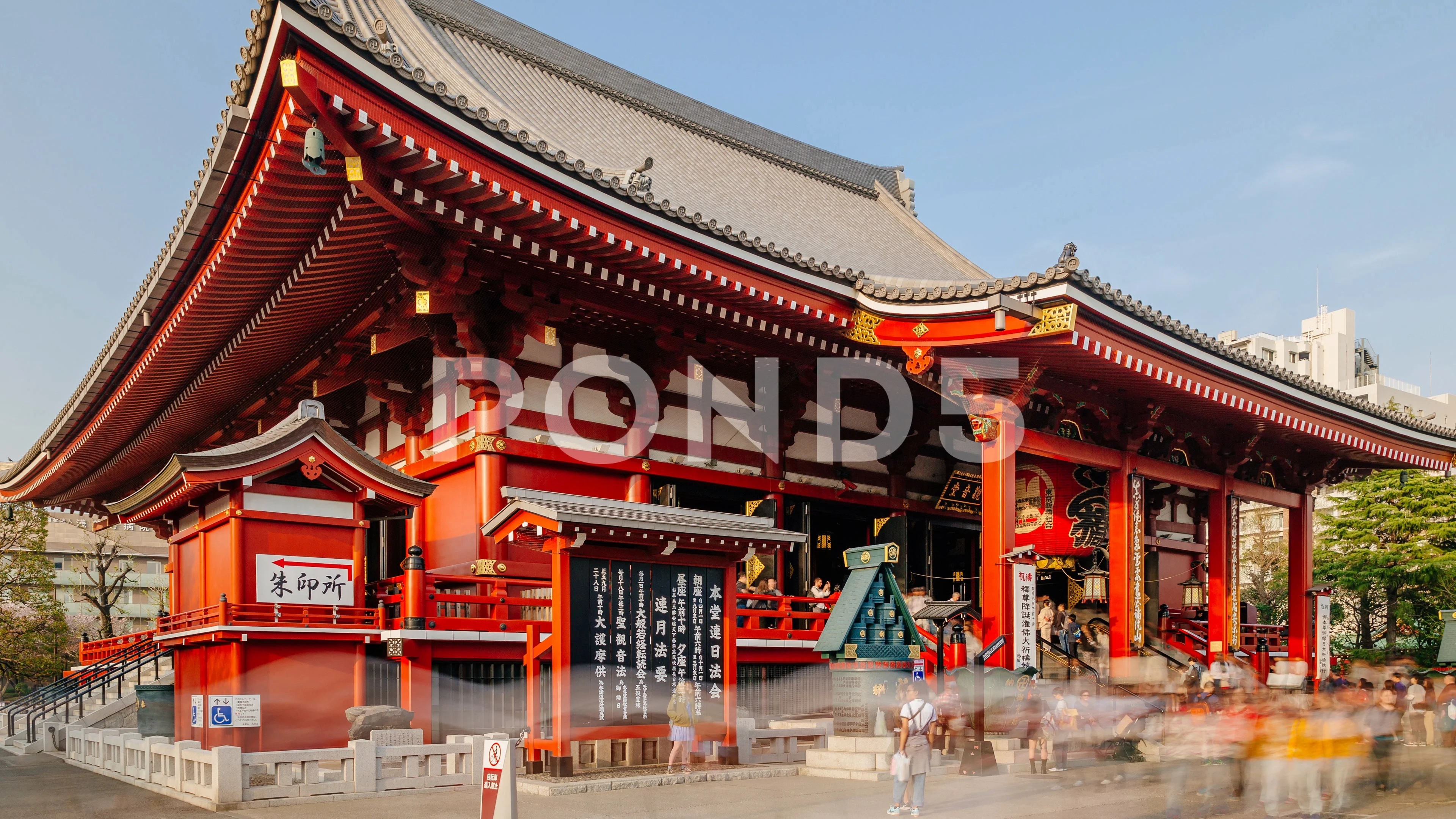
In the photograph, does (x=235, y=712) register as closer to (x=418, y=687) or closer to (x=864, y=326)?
(x=418, y=687)

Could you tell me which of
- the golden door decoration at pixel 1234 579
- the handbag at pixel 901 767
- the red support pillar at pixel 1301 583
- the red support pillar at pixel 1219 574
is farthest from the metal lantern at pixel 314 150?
the red support pillar at pixel 1301 583

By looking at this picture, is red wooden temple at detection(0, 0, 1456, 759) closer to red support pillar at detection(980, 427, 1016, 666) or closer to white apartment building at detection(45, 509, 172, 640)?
red support pillar at detection(980, 427, 1016, 666)

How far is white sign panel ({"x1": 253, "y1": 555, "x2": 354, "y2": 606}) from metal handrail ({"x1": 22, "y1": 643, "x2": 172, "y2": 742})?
6.67 meters

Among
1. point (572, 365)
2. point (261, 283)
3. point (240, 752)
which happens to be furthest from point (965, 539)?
point (240, 752)

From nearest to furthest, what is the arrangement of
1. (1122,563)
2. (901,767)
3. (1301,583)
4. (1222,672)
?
(901,767) → (1222,672) → (1122,563) → (1301,583)

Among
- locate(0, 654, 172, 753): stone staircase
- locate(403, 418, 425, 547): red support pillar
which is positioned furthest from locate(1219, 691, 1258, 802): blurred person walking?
locate(0, 654, 172, 753): stone staircase

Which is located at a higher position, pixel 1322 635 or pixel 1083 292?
pixel 1083 292

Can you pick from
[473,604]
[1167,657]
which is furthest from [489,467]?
[1167,657]

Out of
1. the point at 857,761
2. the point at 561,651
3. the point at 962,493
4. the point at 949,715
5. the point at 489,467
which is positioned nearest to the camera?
the point at 561,651

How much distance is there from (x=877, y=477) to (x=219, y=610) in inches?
475

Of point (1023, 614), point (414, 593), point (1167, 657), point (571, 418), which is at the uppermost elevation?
point (571, 418)

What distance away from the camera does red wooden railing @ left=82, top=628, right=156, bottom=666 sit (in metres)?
20.9

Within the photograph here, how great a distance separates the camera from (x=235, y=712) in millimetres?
12672

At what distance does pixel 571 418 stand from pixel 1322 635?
17.7 metres
